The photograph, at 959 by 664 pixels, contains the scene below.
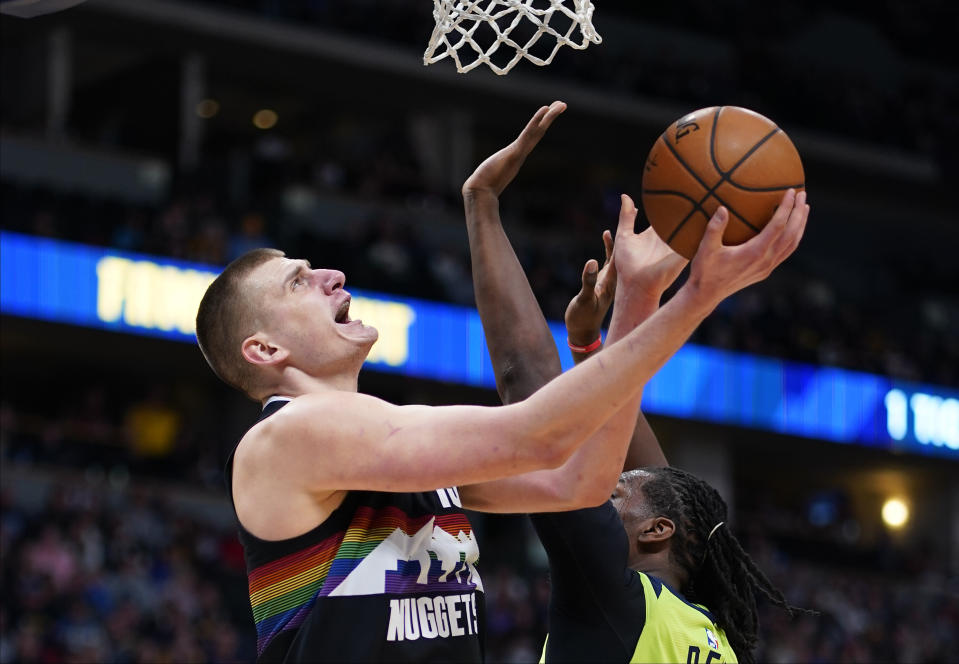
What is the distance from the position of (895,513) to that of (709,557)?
77.6ft

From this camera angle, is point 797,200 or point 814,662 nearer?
point 797,200

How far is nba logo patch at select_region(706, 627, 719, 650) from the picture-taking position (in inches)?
145

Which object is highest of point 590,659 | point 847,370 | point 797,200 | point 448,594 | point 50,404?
point 797,200

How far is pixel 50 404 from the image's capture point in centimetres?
2180

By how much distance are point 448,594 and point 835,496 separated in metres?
Answer: 24.9

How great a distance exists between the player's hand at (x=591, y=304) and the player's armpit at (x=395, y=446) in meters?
0.72

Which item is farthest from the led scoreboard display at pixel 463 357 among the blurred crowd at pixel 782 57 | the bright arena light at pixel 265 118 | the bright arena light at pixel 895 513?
the bright arena light at pixel 265 118

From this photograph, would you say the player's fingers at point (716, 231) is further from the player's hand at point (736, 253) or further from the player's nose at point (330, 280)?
the player's nose at point (330, 280)

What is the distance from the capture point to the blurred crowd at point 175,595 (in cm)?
1266

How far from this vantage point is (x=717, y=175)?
311cm

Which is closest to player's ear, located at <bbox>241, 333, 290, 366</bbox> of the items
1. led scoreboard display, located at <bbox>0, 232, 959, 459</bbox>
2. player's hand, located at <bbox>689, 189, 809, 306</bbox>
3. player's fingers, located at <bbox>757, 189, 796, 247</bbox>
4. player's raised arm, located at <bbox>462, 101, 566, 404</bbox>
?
player's raised arm, located at <bbox>462, 101, 566, 404</bbox>

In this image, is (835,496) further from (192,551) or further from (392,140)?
(192,551)

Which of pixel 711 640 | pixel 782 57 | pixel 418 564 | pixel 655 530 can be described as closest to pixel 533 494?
pixel 418 564

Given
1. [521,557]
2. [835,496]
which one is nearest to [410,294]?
[521,557]
